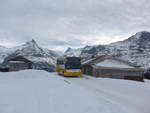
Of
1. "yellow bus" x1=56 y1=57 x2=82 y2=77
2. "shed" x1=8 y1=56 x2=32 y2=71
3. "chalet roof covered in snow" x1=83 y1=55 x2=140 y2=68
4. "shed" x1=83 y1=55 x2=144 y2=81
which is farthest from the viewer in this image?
"shed" x1=8 y1=56 x2=32 y2=71

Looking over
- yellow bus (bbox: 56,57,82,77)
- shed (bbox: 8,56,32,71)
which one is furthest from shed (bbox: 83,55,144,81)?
shed (bbox: 8,56,32,71)

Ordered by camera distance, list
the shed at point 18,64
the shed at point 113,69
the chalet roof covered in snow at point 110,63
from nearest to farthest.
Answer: the shed at point 113,69 → the chalet roof covered in snow at point 110,63 → the shed at point 18,64

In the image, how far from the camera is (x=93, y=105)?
27.0 ft

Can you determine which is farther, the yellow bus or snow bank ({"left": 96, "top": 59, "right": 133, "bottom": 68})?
snow bank ({"left": 96, "top": 59, "right": 133, "bottom": 68})

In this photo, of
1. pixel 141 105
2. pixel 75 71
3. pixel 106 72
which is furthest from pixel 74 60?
pixel 141 105

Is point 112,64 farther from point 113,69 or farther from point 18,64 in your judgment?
point 18,64

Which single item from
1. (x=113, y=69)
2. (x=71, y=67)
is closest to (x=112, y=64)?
(x=113, y=69)

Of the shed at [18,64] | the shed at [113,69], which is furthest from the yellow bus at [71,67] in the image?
the shed at [18,64]

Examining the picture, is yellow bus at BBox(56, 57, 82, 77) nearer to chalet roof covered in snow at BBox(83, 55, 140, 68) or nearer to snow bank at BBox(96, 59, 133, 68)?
chalet roof covered in snow at BBox(83, 55, 140, 68)

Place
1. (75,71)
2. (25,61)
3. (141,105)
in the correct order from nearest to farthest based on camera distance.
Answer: (141,105), (75,71), (25,61)

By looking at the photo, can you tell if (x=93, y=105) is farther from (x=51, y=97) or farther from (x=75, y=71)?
(x=75, y=71)

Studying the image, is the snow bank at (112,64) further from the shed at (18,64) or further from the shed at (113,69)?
the shed at (18,64)

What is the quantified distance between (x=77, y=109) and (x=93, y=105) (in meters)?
1.02

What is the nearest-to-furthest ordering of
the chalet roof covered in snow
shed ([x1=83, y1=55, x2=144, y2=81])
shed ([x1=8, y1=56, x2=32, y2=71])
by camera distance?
shed ([x1=83, y1=55, x2=144, y2=81])
the chalet roof covered in snow
shed ([x1=8, y1=56, x2=32, y2=71])
